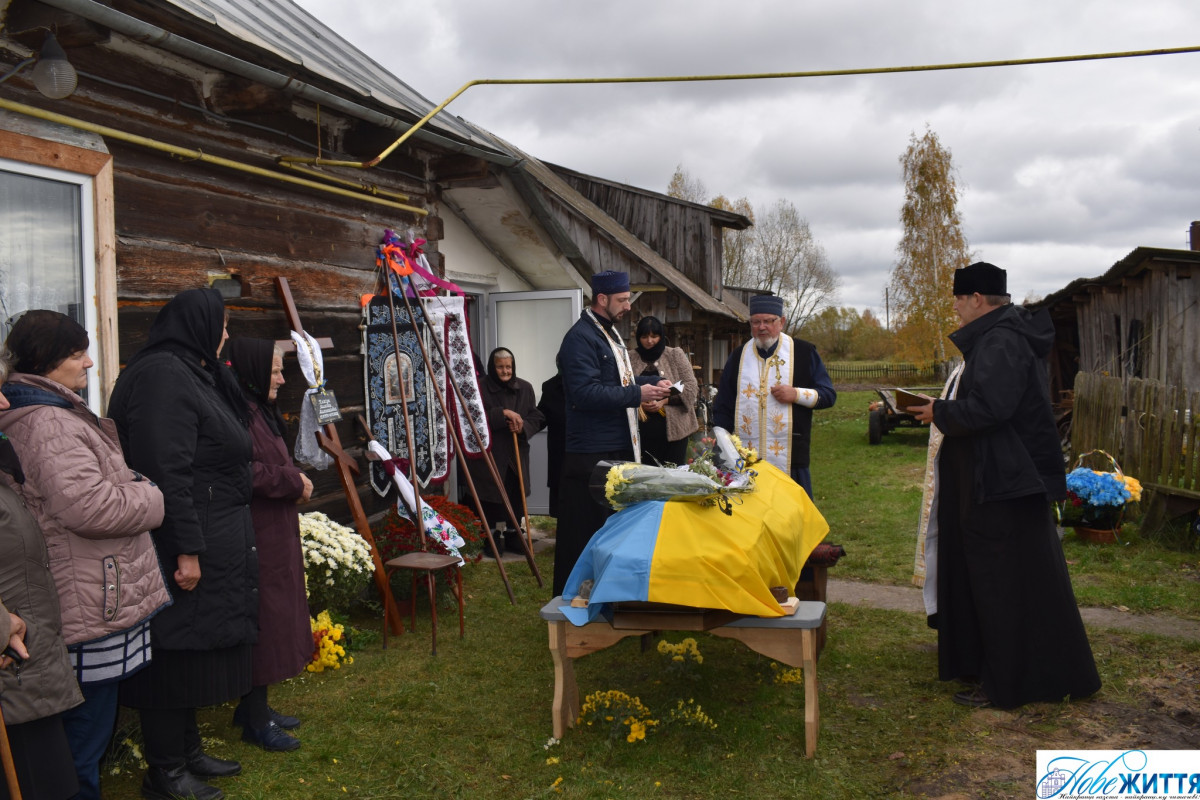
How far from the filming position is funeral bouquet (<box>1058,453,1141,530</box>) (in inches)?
296

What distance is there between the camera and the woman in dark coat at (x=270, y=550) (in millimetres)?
3824

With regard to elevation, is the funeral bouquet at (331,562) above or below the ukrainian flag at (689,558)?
below

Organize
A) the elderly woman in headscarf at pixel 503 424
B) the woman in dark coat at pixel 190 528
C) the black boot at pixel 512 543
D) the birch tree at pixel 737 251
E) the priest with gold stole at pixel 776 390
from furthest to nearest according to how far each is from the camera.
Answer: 1. the birch tree at pixel 737 251
2. the black boot at pixel 512 543
3. the elderly woman in headscarf at pixel 503 424
4. the priest with gold stole at pixel 776 390
5. the woman in dark coat at pixel 190 528

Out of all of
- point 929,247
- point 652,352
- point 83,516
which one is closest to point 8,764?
point 83,516

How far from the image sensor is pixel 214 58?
410 cm

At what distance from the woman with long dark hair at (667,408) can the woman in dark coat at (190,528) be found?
12.3 ft

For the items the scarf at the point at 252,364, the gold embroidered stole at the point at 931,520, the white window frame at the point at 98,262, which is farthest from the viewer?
the gold embroidered stole at the point at 931,520

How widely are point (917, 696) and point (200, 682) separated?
3.24 m

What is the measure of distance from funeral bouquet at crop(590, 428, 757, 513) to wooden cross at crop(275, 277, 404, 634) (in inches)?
74.4

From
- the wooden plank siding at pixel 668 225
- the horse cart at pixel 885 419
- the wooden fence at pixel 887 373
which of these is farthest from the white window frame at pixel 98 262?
the wooden fence at pixel 887 373

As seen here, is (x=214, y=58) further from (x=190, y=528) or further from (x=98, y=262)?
(x=190, y=528)

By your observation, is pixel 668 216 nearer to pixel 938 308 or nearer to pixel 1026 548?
pixel 1026 548

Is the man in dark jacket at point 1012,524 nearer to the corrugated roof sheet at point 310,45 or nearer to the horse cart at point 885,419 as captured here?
the corrugated roof sheet at point 310,45

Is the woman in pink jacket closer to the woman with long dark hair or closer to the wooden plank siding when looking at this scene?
the woman with long dark hair
